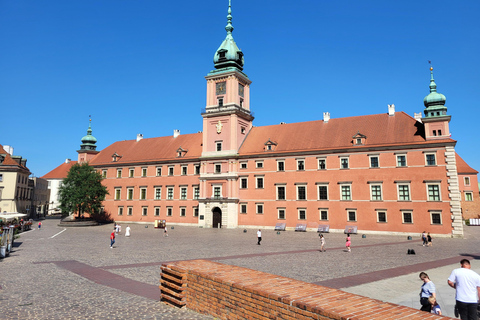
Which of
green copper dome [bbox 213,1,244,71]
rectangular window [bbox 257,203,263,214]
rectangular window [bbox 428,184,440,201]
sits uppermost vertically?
green copper dome [bbox 213,1,244,71]

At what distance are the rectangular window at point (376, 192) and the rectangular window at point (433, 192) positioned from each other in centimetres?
528

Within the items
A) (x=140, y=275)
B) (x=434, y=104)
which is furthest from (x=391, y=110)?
(x=140, y=275)

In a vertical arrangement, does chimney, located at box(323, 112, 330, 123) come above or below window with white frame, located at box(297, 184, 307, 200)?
above

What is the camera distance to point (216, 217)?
165 feet

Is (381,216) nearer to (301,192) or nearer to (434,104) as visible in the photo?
(301,192)

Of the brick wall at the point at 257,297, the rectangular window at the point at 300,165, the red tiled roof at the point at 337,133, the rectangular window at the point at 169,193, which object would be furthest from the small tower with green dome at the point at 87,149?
the brick wall at the point at 257,297

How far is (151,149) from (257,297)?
57.7 m

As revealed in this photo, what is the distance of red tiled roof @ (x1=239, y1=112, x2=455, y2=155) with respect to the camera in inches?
1618

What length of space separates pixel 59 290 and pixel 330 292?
1013 cm

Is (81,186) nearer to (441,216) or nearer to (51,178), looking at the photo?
(51,178)

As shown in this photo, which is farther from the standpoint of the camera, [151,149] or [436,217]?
[151,149]

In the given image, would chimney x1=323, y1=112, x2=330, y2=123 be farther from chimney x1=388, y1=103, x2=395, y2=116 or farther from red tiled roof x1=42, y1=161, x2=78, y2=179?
red tiled roof x1=42, y1=161, x2=78, y2=179

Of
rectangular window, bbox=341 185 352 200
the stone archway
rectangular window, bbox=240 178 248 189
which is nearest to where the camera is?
rectangular window, bbox=341 185 352 200

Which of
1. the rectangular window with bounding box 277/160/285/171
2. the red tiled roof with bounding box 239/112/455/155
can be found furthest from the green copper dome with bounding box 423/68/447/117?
the rectangular window with bounding box 277/160/285/171
